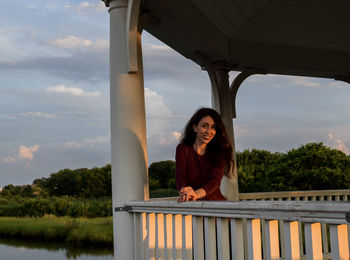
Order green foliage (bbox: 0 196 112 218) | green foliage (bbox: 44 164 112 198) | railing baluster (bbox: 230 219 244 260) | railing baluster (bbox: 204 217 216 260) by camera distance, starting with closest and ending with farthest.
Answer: railing baluster (bbox: 230 219 244 260), railing baluster (bbox: 204 217 216 260), green foliage (bbox: 0 196 112 218), green foliage (bbox: 44 164 112 198)

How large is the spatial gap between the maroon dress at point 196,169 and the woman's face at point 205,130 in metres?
0.10

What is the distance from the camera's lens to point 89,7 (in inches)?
464

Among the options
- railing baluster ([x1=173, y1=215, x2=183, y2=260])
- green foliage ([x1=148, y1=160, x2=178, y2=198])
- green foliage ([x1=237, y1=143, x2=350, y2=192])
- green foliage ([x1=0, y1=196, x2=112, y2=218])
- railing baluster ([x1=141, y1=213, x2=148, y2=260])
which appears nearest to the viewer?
railing baluster ([x1=173, y1=215, x2=183, y2=260])

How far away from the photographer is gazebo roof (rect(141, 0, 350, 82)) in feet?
15.3

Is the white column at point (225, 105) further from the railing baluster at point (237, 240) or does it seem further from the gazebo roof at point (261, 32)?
the railing baluster at point (237, 240)

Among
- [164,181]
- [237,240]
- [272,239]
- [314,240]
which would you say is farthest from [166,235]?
[164,181]

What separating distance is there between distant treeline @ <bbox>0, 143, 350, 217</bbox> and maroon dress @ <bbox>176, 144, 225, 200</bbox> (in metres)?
10.3

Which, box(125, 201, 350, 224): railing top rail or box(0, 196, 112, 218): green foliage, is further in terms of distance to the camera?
box(0, 196, 112, 218): green foliage

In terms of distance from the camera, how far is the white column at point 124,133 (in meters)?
3.65

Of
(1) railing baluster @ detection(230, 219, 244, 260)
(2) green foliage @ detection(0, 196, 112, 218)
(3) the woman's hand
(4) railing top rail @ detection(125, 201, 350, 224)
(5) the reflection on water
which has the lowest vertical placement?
(5) the reflection on water

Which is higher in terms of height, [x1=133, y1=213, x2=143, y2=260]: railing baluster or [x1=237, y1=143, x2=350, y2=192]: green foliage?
[x1=237, y1=143, x2=350, y2=192]: green foliage

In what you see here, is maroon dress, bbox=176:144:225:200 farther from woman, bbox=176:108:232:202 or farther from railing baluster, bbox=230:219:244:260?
railing baluster, bbox=230:219:244:260

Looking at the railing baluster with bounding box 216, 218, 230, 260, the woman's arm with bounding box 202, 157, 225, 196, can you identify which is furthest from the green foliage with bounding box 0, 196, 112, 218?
the railing baluster with bounding box 216, 218, 230, 260

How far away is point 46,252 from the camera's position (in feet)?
40.6
